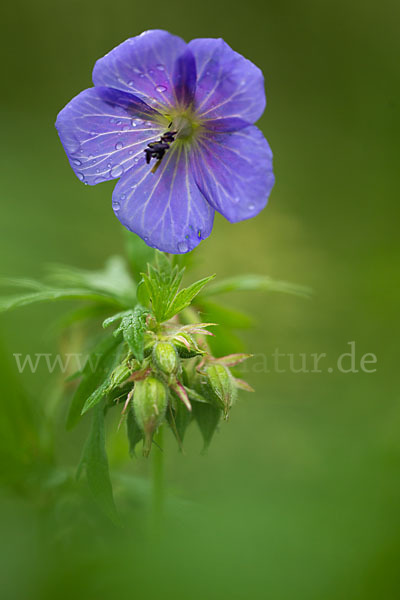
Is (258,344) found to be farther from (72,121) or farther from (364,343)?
(72,121)

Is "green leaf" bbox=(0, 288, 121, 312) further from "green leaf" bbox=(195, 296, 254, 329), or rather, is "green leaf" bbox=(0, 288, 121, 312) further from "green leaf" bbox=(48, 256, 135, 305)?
"green leaf" bbox=(195, 296, 254, 329)

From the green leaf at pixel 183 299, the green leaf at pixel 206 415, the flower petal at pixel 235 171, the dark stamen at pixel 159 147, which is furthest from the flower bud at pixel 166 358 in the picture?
the dark stamen at pixel 159 147

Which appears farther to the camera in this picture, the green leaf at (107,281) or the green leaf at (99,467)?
the green leaf at (107,281)

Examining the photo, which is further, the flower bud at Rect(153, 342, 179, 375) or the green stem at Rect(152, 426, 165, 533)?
the green stem at Rect(152, 426, 165, 533)

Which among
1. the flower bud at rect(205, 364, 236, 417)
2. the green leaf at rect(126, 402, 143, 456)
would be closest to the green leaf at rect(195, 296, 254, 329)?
the flower bud at rect(205, 364, 236, 417)

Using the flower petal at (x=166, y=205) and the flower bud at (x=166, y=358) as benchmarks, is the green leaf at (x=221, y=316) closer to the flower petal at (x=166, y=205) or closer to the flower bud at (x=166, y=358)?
the flower petal at (x=166, y=205)
